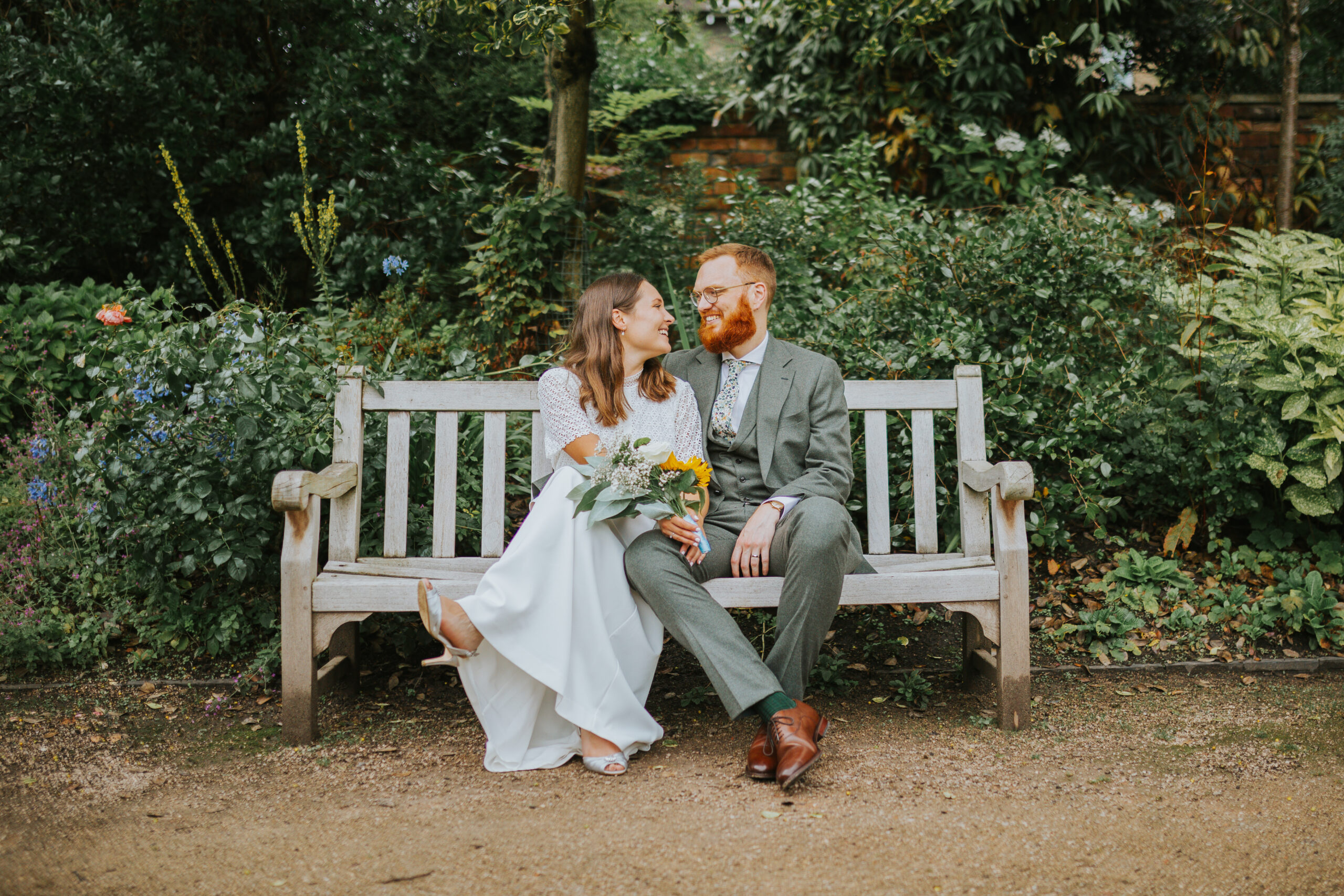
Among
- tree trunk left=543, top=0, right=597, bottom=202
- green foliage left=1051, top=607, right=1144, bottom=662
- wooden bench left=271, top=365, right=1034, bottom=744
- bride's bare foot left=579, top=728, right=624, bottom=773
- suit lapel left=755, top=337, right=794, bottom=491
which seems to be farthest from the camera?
tree trunk left=543, top=0, right=597, bottom=202

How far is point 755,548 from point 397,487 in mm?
1249

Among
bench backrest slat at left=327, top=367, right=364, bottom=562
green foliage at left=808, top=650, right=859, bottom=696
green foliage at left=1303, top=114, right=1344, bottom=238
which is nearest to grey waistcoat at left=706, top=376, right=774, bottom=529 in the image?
green foliage at left=808, top=650, right=859, bottom=696

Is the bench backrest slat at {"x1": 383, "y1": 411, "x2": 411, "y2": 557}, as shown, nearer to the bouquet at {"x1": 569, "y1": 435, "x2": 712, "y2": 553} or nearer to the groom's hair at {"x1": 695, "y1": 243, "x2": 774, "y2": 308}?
the bouquet at {"x1": 569, "y1": 435, "x2": 712, "y2": 553}

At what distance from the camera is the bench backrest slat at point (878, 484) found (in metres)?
3.49

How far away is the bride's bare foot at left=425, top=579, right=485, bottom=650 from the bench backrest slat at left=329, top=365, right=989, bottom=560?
2.00 ft

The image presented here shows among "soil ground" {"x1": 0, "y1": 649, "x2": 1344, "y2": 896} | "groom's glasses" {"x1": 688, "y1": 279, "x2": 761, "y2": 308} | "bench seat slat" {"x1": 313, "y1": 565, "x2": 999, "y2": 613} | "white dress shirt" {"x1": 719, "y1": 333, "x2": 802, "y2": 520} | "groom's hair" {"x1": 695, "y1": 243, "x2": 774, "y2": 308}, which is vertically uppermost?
"groom's hair" {"x1": 695, "y1": 243, "x2": 774, "y2": 308}

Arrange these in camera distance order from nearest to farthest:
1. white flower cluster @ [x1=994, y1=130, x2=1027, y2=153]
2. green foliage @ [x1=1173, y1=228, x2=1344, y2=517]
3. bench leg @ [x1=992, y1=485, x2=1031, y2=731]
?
1. bench leg @ [x1=992, y1=485, x2=1031, y2=731]
2. green foliage @ [x1=1173, y1=228, x2=1344, y2=517]
3. white flower cluster @ [x1=994, y1=130, x2=1027, y2=153]

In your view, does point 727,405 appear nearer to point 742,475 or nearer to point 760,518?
point 742,475

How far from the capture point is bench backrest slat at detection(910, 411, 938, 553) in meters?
3.48

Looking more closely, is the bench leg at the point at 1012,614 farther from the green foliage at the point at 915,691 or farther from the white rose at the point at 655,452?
the white rose at the point at 655,452

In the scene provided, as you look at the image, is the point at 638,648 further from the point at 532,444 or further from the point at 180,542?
the point at 180,542

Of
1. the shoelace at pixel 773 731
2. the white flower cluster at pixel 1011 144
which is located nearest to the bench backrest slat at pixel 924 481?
the shoelace at pixel 773 731

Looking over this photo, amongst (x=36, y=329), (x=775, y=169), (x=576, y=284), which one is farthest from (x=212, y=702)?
(x=775, y=169)

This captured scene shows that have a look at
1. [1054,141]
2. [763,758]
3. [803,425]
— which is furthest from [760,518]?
[1054,141]
